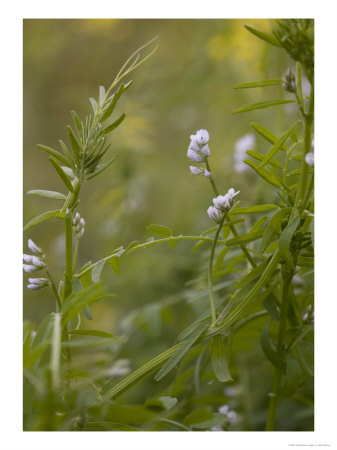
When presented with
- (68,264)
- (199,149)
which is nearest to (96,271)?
(68,264)

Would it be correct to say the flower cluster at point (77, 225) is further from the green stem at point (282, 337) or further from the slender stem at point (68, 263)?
the green stem at point (282, 337)

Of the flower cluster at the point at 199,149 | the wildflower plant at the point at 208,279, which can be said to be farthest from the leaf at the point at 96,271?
the flower cluster at the point at 199,149

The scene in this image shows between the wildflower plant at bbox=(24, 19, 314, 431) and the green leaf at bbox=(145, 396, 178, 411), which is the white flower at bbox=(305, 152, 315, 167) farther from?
the green leaf at bbox=(145, 396, 178, 411)

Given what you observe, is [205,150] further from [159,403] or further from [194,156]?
[159,403]

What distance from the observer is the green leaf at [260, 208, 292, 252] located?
16.0 inches

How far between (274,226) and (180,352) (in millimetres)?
119

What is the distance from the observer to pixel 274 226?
41cm

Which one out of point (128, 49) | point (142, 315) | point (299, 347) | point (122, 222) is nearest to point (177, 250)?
point (122, 222)

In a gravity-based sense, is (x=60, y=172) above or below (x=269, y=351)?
above

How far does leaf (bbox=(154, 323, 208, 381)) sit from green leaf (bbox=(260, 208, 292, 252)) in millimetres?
79

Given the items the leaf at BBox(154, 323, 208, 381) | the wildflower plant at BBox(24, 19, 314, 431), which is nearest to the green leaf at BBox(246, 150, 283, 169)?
the wildflower plant at BBox(24, 19, 314, 431)
